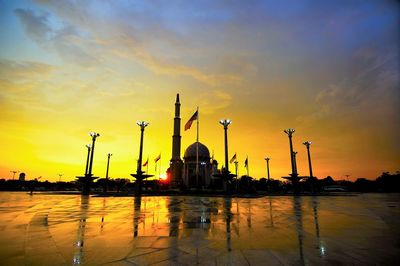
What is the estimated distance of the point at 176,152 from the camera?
9144 centimetres

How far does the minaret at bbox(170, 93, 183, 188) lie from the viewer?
288 feet

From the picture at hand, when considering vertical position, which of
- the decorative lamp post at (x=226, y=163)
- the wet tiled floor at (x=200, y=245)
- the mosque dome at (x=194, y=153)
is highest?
the mosque dome at (x=194, y=153)

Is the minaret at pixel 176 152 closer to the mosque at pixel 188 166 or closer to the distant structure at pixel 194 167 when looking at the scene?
the mosque at pixel 188 166

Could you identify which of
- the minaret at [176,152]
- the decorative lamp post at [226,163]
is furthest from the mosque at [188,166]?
the decorative lamp post at [226,163]

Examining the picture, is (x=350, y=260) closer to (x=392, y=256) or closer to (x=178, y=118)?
(x=392, y=256)

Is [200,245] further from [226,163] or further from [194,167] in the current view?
[194,167]

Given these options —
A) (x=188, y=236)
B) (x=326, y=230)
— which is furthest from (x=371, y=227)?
(x=188, y=236)

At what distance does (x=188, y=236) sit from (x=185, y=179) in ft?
286

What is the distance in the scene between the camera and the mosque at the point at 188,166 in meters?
88.2

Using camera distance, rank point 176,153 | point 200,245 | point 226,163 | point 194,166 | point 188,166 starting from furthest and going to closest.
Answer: point 194,166, point 188,166, point 176,153, point 226,163, point 200,245

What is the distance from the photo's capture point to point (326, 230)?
8.39 meters

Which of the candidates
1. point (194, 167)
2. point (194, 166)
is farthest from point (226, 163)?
point (194, 167)

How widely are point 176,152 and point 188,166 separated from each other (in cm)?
896

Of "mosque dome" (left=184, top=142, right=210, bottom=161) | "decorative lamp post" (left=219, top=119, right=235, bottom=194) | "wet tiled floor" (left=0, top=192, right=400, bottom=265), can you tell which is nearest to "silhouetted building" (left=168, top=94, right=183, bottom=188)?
"mosque dome" (left=184, top=142, right=210, bottom=161)
